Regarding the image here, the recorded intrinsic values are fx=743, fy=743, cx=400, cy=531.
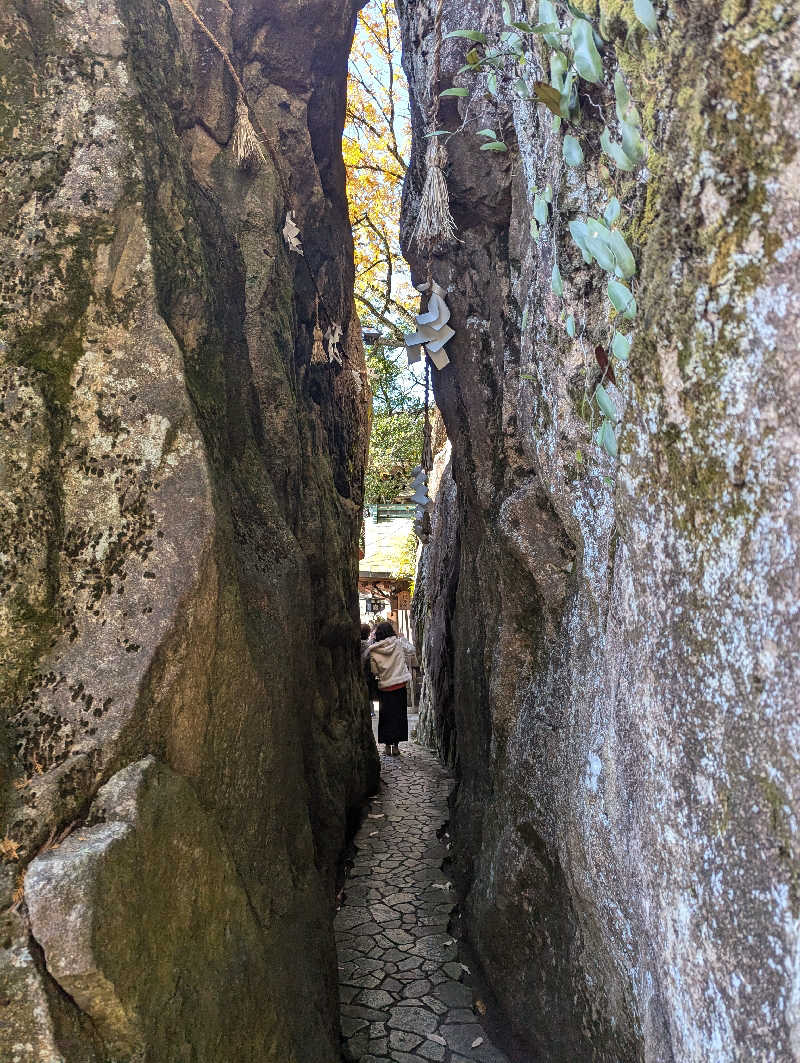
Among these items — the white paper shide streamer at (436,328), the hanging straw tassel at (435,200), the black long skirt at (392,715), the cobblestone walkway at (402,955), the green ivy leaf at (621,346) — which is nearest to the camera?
the green ivy leaf at (621,346)

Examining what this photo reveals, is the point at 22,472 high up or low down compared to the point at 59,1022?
up

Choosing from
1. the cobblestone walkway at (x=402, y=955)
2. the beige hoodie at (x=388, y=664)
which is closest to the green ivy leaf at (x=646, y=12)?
the cobblestone walkway at (x=402, y=955)

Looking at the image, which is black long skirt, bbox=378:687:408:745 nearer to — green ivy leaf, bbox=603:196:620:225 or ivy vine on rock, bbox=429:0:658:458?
ivy vine on rock, bbox=429:0:658:458

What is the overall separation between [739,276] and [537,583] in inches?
97.8

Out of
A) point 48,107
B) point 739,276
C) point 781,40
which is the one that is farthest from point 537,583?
point 48,107

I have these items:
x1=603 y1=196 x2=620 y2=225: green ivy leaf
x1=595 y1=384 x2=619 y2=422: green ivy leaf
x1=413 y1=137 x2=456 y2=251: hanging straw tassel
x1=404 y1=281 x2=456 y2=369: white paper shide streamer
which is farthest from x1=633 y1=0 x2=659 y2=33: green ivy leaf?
x1=404 y1=281 x2=456 y2=369: white paper shide streamer

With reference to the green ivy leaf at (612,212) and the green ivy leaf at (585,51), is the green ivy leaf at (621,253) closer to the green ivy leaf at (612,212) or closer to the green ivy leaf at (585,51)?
the green ivy leaf at (612,212)

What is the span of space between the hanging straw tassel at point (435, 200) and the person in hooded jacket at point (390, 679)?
5722 millimetres

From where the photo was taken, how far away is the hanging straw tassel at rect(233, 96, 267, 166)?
16.2ft

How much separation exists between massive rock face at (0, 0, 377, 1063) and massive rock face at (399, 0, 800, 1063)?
1446 millimetres

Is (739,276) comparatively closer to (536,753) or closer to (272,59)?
(536,753)

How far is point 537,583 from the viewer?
4.09m

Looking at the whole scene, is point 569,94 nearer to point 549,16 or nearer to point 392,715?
point 549,16

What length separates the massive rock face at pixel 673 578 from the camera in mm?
1684
